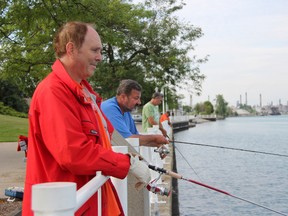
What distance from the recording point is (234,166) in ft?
64.5

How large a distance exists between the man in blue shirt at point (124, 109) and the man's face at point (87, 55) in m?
2.11

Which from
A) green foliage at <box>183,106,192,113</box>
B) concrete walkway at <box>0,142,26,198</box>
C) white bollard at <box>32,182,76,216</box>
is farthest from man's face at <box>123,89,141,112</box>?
green foliage at <box>183,106,192,113</box>

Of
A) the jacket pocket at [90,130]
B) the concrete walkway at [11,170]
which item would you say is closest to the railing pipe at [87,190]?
the jacket pocket at [90,130]

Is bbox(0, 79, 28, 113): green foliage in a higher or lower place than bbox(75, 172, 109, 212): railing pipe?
higher

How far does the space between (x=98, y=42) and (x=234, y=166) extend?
17.9m

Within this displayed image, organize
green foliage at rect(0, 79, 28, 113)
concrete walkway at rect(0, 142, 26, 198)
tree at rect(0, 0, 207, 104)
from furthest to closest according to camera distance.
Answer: green foliage at rect(0, 79, 28, 113) < tree at rect(0, 0, 207, 104) < concrete walkway at rect(0, 142, 26, 198)

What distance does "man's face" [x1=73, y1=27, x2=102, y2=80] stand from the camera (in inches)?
96.3

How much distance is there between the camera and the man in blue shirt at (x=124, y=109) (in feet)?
15.0

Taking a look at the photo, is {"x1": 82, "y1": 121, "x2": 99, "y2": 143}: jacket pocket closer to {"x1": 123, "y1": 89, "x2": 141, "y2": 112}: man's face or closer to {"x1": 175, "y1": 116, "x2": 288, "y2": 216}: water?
{"x1": 123, "y1": 89, "x2": 141, "y2": 112}: man's face

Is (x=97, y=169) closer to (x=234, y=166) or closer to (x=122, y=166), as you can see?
(x=122, y=166)

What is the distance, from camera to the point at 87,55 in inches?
96.7

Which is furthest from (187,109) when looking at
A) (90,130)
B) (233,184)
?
(90,130)

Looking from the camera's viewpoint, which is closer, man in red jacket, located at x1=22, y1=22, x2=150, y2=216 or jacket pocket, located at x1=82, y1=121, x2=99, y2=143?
man in red jacket, located at x1=22, y1=22, x2=150, y2=216

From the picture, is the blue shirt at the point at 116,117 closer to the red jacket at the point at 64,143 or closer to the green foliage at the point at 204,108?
the red jacket at the point at 64,143
